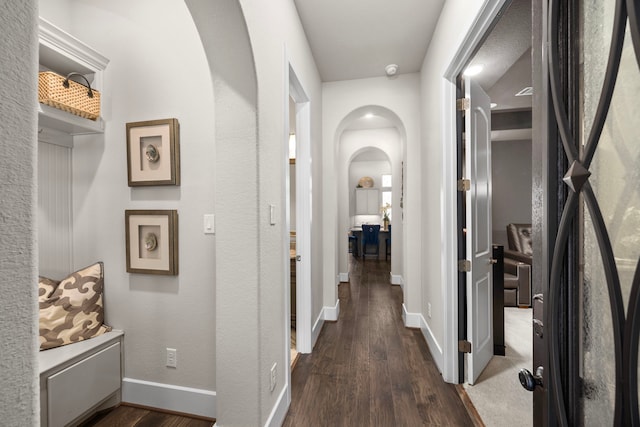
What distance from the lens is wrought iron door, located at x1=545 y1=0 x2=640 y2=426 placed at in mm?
537

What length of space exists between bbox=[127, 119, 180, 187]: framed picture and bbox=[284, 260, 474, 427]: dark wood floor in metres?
1.72

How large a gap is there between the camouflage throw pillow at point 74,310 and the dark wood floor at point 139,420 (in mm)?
510

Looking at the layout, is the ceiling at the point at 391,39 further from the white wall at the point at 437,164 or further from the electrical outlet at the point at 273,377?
the electrical outlet at the point at 273,377

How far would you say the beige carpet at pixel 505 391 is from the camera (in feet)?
5.68

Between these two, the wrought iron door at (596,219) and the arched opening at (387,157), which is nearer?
the wrought iron door at (596,219)

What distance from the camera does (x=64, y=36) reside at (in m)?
1.59

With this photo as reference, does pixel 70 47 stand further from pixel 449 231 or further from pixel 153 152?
pixel 449 231

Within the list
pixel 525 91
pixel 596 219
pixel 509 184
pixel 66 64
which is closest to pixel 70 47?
pixel 66 64

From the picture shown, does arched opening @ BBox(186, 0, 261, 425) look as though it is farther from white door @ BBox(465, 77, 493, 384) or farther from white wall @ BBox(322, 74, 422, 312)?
white wall @ BBox(322, 74, 422, 312)

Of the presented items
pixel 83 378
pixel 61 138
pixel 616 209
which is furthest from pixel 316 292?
pixel 616 209

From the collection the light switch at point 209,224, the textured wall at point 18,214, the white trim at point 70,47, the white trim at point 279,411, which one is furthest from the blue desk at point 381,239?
the textured wall at point 18,214

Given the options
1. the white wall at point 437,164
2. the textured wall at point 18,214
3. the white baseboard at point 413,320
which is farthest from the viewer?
the white baseboard at point 413,320

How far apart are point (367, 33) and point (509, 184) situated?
158 inches

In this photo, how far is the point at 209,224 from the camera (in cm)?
174
